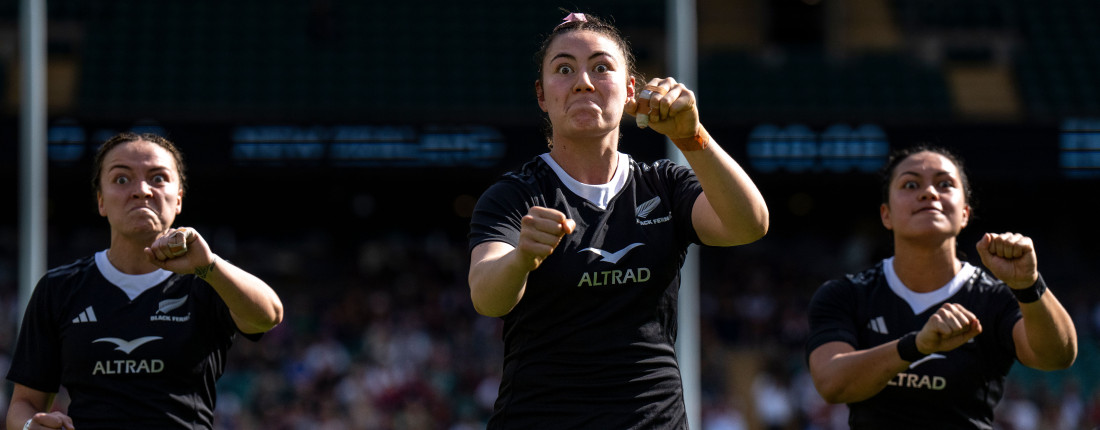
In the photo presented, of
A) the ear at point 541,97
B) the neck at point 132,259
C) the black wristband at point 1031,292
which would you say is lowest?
the black wristband at point 1031,292

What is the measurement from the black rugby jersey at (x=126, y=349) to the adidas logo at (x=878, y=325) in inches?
82.2

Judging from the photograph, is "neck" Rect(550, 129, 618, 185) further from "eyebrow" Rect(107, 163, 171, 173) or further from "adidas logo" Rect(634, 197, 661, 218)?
"eyebrow" Rect(107, 163, 171, 173)

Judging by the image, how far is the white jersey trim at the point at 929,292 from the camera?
3.97m

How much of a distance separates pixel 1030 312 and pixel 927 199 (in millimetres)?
568

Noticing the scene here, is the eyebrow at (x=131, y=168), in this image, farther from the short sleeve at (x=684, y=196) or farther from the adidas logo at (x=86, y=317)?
the short sleeve at (x=684, y=196)

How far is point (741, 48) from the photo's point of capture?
1652cm

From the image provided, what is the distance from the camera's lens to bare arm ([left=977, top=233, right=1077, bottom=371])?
3.31 metres

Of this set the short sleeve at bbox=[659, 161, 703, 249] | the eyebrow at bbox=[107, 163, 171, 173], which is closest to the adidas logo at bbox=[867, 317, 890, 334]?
the short sleeve at bbox=[659, 161, 703, 249]

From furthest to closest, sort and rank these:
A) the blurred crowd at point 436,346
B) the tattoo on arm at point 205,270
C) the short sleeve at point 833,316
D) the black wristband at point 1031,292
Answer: the blurred crowd at point 436,346, the short sleeve at point 833,316, the black wristband at point 1031,292, the tattoo on arm at point 205,270

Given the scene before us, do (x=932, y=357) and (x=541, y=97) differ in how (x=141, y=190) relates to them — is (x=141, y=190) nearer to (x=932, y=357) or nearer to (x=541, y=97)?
(x=541, y=97)

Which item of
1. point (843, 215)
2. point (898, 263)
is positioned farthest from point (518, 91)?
point (898, 263)

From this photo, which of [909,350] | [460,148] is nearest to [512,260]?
[909,350]

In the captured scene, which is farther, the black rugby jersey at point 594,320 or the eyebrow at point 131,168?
the eyebrow at point 131,168

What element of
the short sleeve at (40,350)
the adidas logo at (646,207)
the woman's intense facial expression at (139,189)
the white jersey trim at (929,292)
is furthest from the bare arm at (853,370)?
the short sleeve at (40,350)
